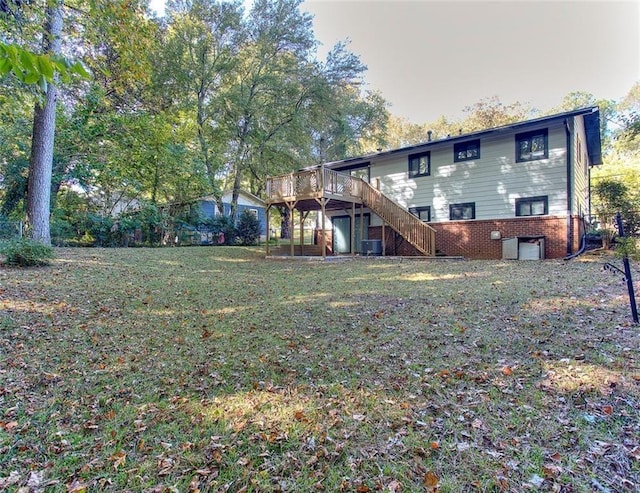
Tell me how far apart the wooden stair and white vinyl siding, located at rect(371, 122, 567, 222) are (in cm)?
138

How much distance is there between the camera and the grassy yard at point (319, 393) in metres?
2.08

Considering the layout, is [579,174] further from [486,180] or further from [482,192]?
[482,192]

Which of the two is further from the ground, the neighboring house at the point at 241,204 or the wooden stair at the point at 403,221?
the neighboring house at the point at 241,204

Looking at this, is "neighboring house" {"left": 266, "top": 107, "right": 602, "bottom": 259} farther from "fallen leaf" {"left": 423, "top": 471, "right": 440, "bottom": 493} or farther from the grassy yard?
"fallen leaf" {"left": 423, "top": 471, "right": 440, "bottom": 493}

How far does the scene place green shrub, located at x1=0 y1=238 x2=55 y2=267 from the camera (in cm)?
737

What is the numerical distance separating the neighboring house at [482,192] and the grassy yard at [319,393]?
696 cm

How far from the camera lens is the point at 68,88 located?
15.4m

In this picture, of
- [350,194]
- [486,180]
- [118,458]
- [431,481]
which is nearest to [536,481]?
[431,481]

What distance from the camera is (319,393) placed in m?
3.03

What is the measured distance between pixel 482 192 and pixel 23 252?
14602 millimetres

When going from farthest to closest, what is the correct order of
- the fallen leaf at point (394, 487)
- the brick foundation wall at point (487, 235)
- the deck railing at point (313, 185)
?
the deck railing at point (313, 185)
the brick foundation wall at point (487, 235)
the fallen leaf at point (394, 487)

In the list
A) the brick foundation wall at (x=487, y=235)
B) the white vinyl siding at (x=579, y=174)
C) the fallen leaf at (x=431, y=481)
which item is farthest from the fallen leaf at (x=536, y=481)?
the white vinyl siding at (x=579, y=174)

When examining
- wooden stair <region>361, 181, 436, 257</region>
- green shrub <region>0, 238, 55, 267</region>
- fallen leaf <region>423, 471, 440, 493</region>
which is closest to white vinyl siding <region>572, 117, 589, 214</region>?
wooden stair <region>361, 181, 436, 257</region>

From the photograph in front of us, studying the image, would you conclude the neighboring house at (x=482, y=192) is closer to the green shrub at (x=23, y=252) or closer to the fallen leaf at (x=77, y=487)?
the green shrub at (x=23, y=252)
